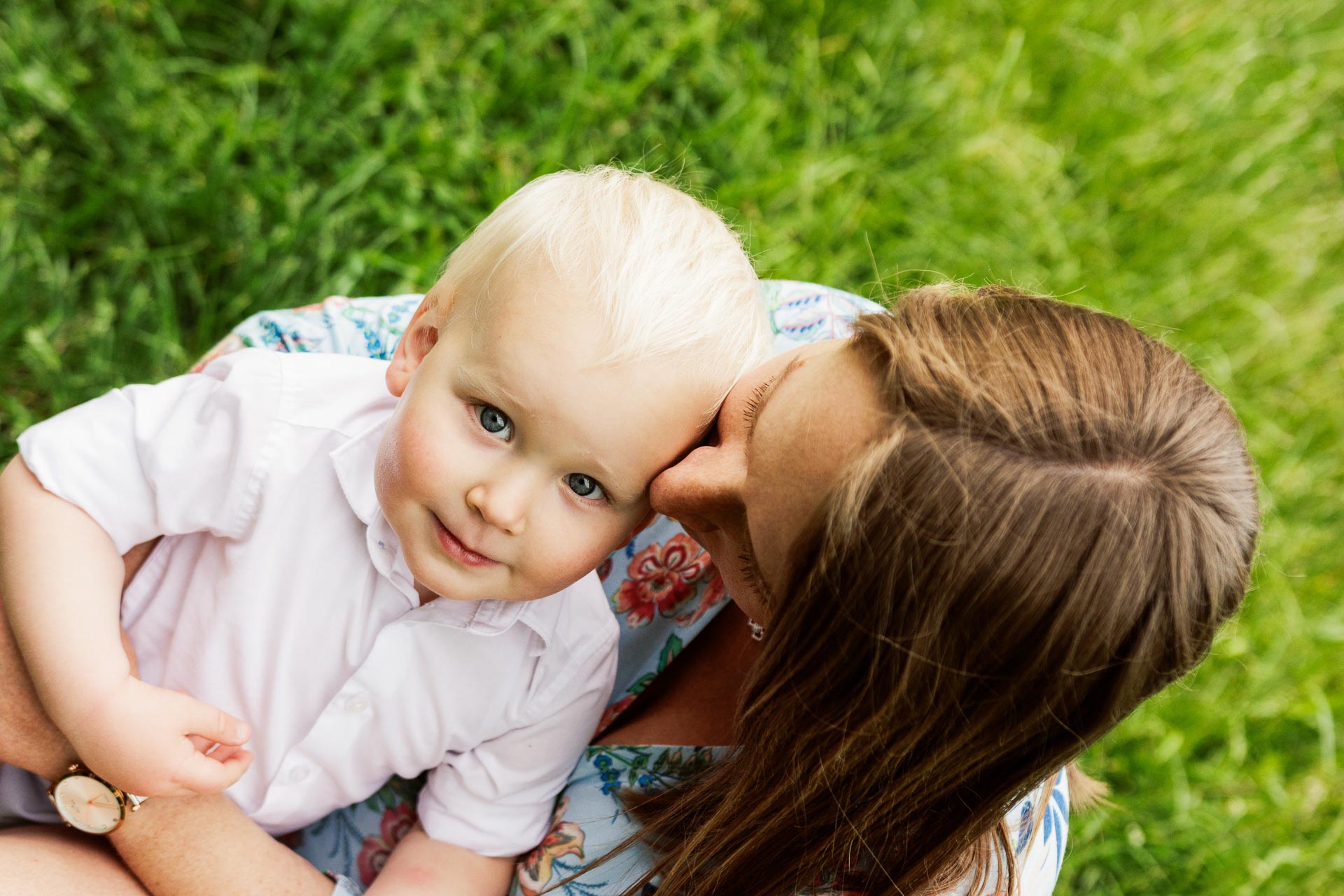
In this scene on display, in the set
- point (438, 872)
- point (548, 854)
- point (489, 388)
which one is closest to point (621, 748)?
point (548, 854)

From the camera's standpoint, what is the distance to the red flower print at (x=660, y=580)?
1.75m

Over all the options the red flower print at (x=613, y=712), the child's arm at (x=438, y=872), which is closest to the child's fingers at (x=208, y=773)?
the child's arm at (x=438, y=872)

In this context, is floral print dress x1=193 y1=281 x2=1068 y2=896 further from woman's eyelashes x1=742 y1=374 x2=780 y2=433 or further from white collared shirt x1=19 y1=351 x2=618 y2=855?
woman's eyelashes x1=742 y1=374 x2=780 y2=433

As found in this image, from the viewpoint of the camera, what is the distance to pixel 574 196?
1.45 m

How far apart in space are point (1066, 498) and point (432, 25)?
252 centimetres

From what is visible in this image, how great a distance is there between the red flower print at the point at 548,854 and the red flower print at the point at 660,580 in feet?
1.13

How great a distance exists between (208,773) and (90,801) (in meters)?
0.21

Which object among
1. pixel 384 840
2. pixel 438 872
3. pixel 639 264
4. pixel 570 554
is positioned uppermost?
pixel 639 264

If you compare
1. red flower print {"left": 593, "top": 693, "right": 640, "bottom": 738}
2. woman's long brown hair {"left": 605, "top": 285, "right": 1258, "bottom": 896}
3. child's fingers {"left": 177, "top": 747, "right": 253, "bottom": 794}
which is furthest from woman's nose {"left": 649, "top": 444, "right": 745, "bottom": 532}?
child's fingers {"left": 177, "top": 747, "right": 253, "bottom": 794}

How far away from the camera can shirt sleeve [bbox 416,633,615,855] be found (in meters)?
1.64

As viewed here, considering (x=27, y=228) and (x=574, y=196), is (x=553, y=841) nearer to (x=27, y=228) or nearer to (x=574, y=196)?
(x=574, y=196)

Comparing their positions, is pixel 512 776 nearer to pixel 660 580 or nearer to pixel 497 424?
pixel 660 580

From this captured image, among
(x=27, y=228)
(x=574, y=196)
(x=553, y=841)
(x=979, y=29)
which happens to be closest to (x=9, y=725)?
(x=553, y=841)

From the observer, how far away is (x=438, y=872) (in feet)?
5.34
